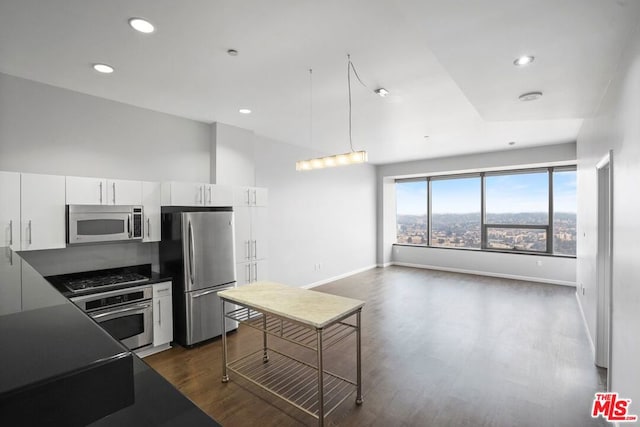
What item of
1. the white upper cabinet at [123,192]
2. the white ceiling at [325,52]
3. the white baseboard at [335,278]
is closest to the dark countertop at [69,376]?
the white ceiling at [325,52]

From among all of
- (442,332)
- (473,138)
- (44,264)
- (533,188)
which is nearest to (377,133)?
(473,138)

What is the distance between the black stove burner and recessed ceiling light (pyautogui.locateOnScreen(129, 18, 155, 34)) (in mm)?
2404

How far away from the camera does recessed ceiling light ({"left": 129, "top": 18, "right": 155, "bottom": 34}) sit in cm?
211

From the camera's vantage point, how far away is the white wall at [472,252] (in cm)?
627

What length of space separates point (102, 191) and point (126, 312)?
1.30 m

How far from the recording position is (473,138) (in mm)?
5570

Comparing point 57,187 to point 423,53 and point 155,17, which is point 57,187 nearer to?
point 155,17

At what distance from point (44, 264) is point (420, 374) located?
13.0ft

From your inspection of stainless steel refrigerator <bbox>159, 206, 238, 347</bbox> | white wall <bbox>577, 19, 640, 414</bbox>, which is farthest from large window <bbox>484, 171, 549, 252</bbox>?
stainless steel refrigerator <bbox>159, 206, 238, 347</bbox>

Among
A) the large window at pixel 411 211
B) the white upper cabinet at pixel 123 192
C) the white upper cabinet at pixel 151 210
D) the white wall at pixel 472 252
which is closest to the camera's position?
the white upper cabinet at pixel 123 192

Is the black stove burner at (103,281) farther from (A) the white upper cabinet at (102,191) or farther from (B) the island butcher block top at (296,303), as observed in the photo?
(B) the island butcher block top at (296,303)

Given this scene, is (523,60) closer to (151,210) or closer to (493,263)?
(151,210)

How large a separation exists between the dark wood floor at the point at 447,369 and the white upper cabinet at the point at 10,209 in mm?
1748

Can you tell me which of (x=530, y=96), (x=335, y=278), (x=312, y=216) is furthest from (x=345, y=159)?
(x=335, y=278)
